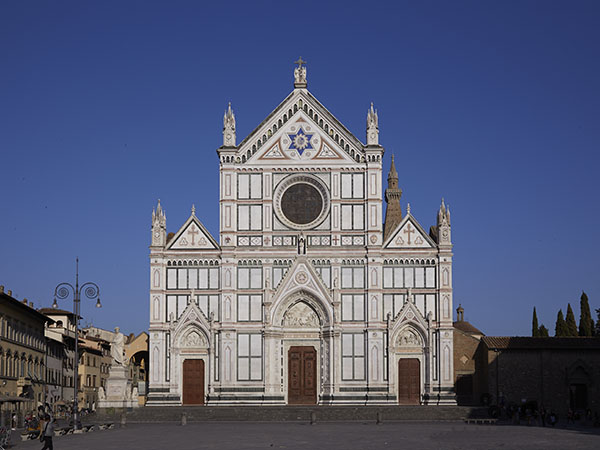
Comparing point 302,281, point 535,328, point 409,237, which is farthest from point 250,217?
point 535,328

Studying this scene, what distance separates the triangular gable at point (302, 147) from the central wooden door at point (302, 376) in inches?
471

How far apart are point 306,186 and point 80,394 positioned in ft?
105

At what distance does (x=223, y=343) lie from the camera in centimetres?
5475

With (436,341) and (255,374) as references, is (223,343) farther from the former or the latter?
(436,341)

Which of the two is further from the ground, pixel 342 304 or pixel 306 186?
pixel 306 186

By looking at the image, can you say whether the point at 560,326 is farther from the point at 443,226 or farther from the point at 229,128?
the point at 229,128

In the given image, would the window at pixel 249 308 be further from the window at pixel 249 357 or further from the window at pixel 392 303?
the window at pixel 392 303

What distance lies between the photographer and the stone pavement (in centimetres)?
2991

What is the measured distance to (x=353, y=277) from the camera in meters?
55.2

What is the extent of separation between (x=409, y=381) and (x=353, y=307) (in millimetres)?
5643

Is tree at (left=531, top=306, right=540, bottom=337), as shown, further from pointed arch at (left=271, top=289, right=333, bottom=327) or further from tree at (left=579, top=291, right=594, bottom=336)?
pointed arch at (left=271, top=289, right=333, bottom=327)

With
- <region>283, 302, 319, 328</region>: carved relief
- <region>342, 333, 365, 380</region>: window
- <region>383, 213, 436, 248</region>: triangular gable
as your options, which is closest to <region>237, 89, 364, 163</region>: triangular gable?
<region>383, 213, 436, 248</region>: triangular gable

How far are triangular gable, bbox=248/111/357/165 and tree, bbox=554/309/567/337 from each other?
36.2m

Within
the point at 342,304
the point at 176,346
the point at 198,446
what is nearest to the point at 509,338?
the point at 342,304
